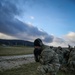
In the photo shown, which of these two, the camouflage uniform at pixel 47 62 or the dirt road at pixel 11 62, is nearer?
the camouflage uniform at pixel 47 62

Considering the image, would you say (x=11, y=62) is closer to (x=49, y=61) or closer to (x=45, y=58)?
(x=49, y=61)

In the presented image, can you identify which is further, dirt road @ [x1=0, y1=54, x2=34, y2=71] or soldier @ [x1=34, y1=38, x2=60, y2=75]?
dirt road @ [x1=0, y1=54, x2=34, y2=71]

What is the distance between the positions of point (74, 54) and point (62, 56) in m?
2.66

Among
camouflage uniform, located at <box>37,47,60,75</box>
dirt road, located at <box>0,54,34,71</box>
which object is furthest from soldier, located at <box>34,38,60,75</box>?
dirt road, located at <box>0,54,34,71</box>

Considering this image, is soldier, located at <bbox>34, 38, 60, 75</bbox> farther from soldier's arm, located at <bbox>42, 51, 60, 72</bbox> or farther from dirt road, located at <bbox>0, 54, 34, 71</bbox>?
dirt road, located at <bbox>0, 54, 34, 71</bbox>

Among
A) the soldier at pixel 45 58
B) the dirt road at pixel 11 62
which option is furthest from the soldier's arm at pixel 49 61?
the dirt road at pixel 11 62

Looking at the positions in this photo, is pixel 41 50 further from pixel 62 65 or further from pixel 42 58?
pixel 62 65

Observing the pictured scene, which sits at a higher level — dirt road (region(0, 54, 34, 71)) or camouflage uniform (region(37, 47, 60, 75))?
camouflage uniform (region(37, 47, 60, 75))

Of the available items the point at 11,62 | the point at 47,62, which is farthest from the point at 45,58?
the point at 11,62

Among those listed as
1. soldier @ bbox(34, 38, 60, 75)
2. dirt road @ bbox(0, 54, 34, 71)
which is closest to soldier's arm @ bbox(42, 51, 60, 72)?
soldier @ bbox(34, 38, 60, 75)

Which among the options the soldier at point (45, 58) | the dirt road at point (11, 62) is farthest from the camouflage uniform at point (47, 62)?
the dirt road at point (11, 62)

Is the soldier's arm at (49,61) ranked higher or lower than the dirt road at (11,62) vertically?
higher

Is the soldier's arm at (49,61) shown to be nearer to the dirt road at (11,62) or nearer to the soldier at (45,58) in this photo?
the soldier at (45,58)

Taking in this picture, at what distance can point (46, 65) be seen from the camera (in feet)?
30.6
